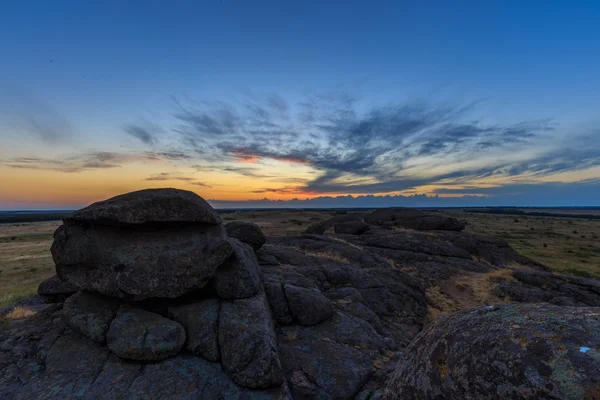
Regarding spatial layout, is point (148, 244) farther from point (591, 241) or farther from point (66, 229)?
point (591, 241)

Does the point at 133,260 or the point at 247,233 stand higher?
the point at 133,260

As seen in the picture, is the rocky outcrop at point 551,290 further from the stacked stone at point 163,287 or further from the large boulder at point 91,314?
the large boulder at point 91,314

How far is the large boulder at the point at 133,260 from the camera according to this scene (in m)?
9.61

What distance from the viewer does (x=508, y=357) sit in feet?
11.0

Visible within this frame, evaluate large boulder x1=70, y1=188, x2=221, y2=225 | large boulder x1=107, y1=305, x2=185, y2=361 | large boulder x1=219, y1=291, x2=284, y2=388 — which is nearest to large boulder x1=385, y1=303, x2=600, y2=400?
large boulder x1=219, y1=291, x2=284, y2=388

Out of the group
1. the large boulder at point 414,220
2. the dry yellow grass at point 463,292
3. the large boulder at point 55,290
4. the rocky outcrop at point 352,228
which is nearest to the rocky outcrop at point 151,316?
the large boulder at point 55,290

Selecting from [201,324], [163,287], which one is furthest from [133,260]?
[201,324]

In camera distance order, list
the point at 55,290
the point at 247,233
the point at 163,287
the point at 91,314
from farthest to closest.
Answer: the point at 247,233, the point at 55,290, the point at 163,287, the point at 91,314

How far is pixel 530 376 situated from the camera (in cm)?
311

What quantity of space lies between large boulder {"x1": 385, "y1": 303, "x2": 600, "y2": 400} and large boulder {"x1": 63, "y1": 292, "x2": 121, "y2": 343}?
923cm

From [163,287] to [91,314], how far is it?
2493mm

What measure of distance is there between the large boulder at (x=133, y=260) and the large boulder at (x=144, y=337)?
2.60 ft

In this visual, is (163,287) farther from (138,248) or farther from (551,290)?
(551,290)

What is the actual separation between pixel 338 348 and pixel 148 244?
803 centimetres
